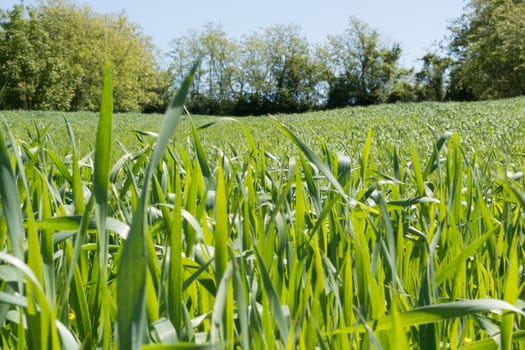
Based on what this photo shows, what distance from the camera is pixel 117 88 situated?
46750 millimetres

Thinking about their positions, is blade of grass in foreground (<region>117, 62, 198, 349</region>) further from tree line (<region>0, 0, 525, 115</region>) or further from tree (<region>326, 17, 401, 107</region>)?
tree (<region>326, 17, 401, 107</region>)

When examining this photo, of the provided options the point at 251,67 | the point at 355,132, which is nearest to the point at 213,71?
the point at 251,67

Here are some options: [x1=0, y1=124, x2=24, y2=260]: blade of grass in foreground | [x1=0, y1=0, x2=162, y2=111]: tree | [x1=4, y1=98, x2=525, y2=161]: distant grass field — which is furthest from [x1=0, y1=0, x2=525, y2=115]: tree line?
[x1=0, y1=124, x2=24, y2=260]: blade of grass in foreground

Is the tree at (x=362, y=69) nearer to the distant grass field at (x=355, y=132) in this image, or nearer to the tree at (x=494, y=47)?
the tree at (x=494, y=47)

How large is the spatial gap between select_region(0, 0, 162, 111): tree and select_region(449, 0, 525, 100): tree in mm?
29381

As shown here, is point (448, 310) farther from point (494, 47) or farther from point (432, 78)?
point (432, 78)

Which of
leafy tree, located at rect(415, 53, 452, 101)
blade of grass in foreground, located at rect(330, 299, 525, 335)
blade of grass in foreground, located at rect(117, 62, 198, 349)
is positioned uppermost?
leafy tree, located at rect(415, 53, 452, 101)

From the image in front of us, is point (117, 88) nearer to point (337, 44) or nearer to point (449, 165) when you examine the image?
point (337, 44)

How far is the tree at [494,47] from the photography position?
41.4m

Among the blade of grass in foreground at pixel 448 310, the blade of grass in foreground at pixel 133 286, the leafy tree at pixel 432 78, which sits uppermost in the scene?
the leafy tree at pixel 432 78

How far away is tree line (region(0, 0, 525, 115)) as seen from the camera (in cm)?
4034

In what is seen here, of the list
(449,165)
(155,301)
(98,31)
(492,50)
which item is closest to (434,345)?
(155,301)

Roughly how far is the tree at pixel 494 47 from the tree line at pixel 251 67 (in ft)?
0.29

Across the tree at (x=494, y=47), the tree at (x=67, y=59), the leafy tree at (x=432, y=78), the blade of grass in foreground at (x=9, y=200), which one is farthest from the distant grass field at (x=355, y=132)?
the leafy tree at (x=432, y=78)
